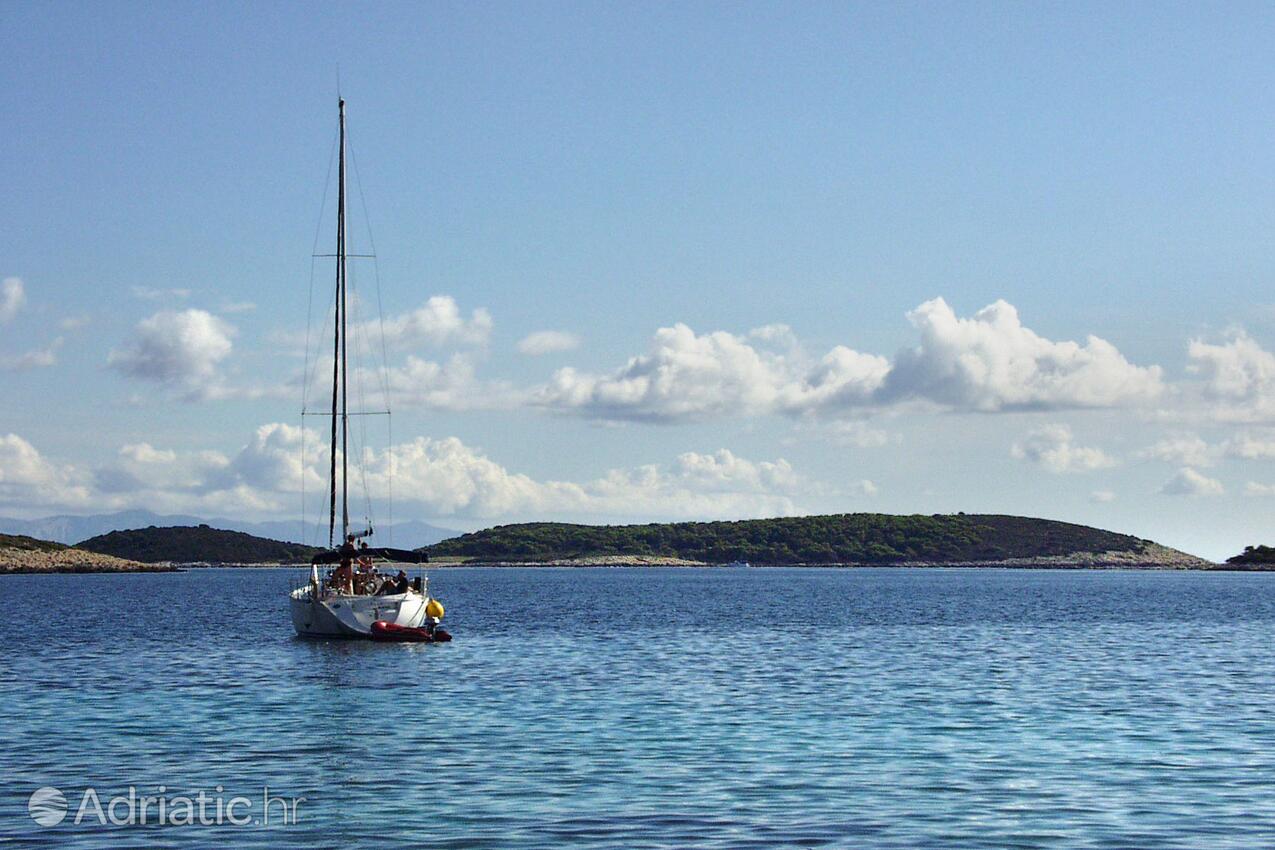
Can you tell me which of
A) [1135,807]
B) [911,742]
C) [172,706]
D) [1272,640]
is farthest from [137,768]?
[1272,640]

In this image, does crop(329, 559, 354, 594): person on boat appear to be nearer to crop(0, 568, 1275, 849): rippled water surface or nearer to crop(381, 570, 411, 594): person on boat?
crop(381, 570, 411, 594): person on boat

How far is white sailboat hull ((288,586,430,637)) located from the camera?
6344 cm

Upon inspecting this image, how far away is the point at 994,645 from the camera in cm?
6800

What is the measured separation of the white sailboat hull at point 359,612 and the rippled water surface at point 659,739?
102cm

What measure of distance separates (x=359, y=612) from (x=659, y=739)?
32746 mm

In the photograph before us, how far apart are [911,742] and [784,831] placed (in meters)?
10.8

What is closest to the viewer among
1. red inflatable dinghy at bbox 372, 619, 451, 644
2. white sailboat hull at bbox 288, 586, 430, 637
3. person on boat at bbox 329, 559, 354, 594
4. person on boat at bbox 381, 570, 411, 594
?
red inflatable dinghy at bbox 372, 619, 451, 644

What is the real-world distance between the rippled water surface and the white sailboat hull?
1.02 m

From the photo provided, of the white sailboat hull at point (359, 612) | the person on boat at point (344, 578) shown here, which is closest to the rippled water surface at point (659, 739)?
the white sailboat hull at point (359, 612)

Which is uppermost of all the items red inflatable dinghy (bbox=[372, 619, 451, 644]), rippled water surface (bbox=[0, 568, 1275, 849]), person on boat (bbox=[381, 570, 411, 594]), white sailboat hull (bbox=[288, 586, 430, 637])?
person on boat (bbox=[381, 570, 411, 594])

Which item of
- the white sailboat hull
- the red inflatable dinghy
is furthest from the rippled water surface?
the red inflatable dinghy

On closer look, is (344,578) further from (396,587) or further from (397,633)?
(397,633)

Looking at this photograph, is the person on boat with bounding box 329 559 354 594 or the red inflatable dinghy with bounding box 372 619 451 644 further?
the person on boat with bounding box 329 559 354 594

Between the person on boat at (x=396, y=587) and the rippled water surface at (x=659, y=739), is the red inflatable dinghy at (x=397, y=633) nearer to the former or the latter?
the person on boat at (x=396, y=587)
